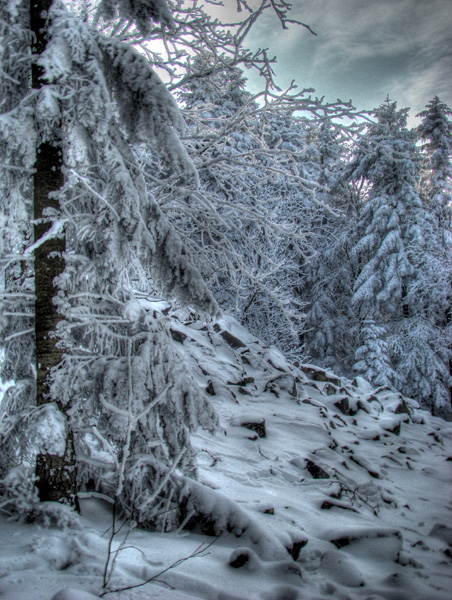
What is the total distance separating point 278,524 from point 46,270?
300 centimetres

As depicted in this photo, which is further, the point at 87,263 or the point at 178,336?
the point at 178,336

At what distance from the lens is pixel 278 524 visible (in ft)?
11.1

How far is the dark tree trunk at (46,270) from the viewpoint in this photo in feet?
9.05

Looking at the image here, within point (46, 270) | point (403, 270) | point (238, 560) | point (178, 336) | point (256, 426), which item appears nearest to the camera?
point (238, 560)

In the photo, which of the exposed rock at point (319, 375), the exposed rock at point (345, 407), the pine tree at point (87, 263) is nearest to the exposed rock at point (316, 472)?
the pine tree at point (87, 263)

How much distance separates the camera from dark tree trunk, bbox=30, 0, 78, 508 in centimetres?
276

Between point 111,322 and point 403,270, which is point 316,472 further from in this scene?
point 403,270

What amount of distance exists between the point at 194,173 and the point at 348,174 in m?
18.9

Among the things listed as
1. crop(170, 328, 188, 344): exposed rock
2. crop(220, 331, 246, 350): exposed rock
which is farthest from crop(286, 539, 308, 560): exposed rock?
crop(220, 331, 246, 350): exposed rock

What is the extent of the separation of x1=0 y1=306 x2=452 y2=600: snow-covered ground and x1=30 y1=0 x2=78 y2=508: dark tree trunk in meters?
0.39

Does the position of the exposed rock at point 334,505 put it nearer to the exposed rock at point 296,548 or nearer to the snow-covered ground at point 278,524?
the snow-covered ground at point 278,524

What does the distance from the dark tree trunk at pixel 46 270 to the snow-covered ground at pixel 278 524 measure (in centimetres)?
39

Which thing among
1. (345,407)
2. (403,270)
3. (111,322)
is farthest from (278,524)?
(403,270)

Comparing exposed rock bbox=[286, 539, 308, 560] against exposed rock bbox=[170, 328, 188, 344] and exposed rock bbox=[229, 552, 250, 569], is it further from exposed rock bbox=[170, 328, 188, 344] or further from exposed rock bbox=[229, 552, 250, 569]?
exposed rock bbox=[170, 328, 188, 344]
